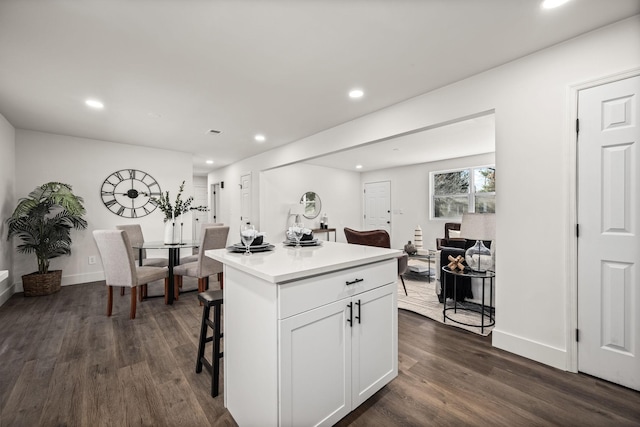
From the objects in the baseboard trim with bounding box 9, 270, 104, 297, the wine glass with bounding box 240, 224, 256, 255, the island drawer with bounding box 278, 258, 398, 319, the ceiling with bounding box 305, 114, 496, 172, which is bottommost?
the baseboard trim with bounding box 9, 270, 104, 297

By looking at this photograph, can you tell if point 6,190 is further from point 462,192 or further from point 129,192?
point 462,192

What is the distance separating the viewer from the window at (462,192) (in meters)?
6.01

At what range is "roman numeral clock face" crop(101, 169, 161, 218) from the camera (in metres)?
4.77

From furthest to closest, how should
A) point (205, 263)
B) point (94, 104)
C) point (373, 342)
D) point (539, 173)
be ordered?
1. point (205, 263)
2. point (94, 104)
3. point (539, 173)
4. point (373, 342)

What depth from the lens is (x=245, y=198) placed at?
6422mm

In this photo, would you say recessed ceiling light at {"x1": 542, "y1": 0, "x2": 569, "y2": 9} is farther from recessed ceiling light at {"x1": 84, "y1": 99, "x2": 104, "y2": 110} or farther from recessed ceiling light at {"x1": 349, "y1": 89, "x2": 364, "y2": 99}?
recessed ceiling light at {"x1": 84, "y1": 99, "x2": 104, "y2": 110}

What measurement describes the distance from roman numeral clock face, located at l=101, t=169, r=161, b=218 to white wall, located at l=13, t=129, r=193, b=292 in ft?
0.27

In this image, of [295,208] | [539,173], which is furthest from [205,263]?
[295,208]

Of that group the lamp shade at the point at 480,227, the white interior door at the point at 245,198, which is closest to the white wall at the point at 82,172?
the white interior door at the point at 245,198

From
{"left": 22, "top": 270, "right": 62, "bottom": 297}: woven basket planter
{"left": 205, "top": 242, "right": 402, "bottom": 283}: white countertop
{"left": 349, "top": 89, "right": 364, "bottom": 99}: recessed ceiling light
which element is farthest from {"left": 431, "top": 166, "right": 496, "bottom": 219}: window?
{"left": 22, "top": 270, "right": 62, "bottom": 297}: woven basket planter

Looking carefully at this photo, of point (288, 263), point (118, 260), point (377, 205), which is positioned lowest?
point (118, 260)

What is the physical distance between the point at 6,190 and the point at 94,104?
192 centimetres

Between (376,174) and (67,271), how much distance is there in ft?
23.7

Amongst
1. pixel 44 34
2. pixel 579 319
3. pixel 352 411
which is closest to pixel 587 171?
pixel 579 319
